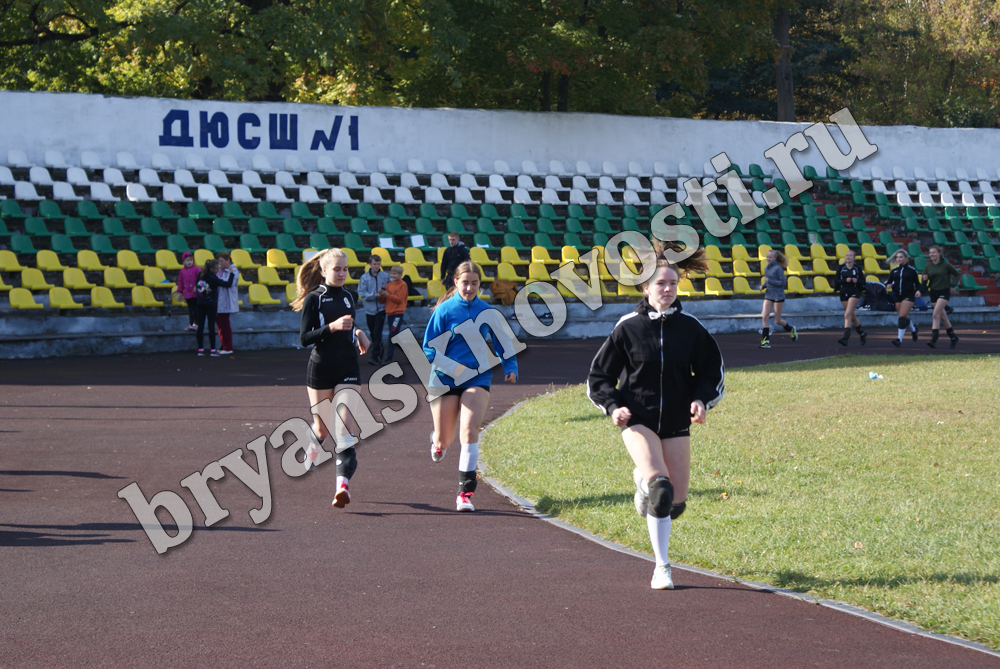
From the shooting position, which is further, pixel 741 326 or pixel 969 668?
pixel 741 326

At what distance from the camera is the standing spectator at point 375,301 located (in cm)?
1927

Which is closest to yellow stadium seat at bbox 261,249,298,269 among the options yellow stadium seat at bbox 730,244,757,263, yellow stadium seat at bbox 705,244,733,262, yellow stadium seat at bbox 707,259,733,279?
yellow stadium seat at bbox 707,259,733,279

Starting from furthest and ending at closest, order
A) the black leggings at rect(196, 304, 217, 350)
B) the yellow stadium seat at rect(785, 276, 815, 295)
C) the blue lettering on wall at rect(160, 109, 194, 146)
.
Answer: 1. the yellow stadium seat at rect(785, 276, 815, 295)
2. the blue lettering on wall at rect(160, 109, 194, 146)
3. the black leggings at rect(196, 304, 217, 350)

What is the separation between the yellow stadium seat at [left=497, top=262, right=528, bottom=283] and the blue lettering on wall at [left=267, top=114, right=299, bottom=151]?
636cm

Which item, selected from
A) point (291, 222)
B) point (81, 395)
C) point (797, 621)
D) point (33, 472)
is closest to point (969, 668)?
point (797, 621)

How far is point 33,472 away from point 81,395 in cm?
533

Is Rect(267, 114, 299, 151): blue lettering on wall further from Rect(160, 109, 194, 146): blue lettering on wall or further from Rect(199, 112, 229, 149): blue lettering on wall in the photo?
Rect(160, 109, 194, 146): blue lettering on wall

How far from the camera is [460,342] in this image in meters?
8.41

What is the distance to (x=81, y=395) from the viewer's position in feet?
48.3

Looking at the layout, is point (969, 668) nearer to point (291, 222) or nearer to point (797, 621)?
point (797, 621)

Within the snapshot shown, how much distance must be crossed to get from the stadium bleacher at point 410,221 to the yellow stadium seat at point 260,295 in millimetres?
24

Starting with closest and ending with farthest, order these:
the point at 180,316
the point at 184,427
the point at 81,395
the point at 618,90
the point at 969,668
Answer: the point at 969,668 → the point at 184,427 → the point at 81,395 → the point at 180,316 → the point at 618,90

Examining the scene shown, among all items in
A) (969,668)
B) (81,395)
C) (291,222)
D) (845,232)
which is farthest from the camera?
(845,232)

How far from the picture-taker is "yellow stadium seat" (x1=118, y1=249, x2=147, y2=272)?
21.4 m
